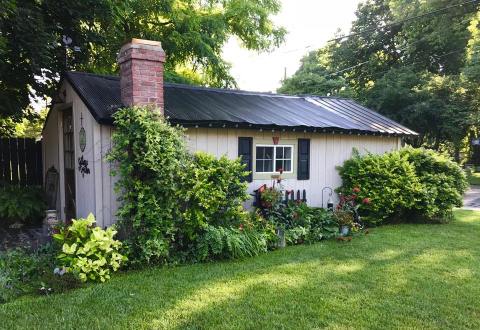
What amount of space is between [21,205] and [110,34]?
17.0 ft

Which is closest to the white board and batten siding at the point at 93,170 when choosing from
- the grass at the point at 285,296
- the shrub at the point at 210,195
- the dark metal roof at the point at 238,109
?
the dark metal roof at the point at 238,109

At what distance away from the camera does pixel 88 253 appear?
4.79 m

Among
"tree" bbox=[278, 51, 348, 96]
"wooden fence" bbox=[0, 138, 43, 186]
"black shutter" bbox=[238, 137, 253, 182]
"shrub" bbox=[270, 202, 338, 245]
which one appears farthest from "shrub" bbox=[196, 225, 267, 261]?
"tree" bbox=[278, 51, 348, 96]

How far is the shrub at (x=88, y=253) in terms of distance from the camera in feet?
15.3

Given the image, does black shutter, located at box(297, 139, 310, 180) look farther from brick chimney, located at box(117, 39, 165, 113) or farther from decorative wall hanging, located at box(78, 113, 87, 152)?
decorative wall hanging, located at box(78, 113, 87, 152)

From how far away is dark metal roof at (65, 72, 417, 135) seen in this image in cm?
640

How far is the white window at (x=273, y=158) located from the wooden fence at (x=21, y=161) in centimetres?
607

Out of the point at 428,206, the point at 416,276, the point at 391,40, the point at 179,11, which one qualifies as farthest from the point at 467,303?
the point at 391,40

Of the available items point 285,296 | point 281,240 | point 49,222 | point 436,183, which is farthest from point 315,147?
point 49,222

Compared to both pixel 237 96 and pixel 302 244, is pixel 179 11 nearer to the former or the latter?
pixel 237 96

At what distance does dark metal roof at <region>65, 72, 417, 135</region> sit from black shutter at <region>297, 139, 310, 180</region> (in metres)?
0.46

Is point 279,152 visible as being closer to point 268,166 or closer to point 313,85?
point 268,166

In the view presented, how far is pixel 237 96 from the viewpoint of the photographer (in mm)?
9031

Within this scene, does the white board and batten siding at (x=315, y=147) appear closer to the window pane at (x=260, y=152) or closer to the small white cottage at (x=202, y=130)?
the small white cottage at (x=202, y=130)
